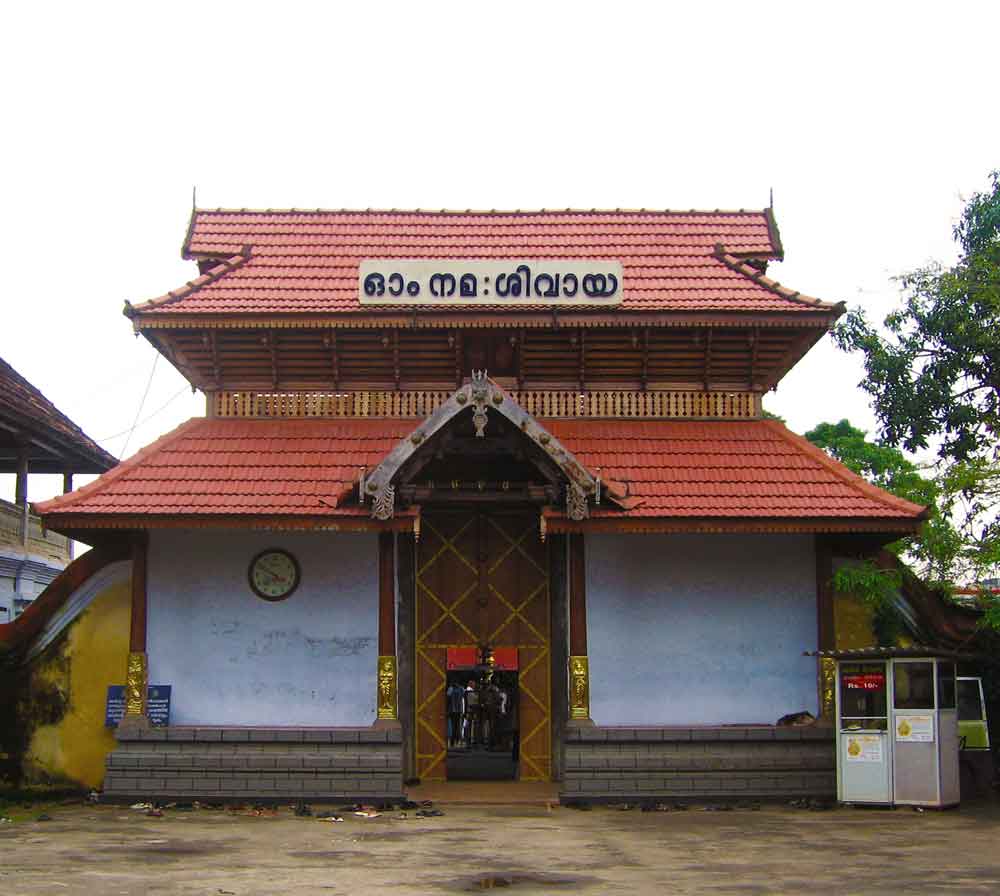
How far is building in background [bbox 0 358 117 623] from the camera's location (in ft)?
75.9

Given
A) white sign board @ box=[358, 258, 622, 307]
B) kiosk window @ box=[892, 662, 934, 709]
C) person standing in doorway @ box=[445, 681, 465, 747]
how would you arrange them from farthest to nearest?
person standing in doorway @ box=[445, 681, 465, 747], white sign board @ box=[358, 258, 622, 307], kiosk window @ box=[892, 662, 934, 709]

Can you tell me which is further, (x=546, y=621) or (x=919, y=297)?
(x=919, y=297)

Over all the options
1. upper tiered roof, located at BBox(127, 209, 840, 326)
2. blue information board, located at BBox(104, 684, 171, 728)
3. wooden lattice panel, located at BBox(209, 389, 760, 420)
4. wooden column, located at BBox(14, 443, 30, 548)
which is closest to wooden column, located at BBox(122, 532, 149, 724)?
blue information board, located at BBox(104, 684, 171, 728)

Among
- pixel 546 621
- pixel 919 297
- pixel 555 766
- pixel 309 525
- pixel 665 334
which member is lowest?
pixel 555 766

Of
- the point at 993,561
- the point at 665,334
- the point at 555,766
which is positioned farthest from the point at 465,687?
the point at 993,561

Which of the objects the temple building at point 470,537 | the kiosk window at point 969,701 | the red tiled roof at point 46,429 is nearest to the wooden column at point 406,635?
the temple building at point 470,537

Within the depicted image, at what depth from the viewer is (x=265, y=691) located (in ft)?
56.5

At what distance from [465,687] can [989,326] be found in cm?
1275

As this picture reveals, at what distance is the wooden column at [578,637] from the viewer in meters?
16.8

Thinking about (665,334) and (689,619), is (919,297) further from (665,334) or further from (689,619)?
(689,619)

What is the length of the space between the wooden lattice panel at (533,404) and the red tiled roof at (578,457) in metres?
0.15

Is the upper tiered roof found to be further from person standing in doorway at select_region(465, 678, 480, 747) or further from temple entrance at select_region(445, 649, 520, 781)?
person standing in doorway at select_region(465, 678, 480, 747)

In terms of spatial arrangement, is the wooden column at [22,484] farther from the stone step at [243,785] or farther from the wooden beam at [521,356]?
the wooden beam at [521,356]

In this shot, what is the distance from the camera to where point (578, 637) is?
55.7 feet
